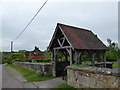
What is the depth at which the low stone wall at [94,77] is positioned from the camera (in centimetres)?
440

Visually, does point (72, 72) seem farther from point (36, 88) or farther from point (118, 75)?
point (118, 75)

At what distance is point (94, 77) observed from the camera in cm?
534

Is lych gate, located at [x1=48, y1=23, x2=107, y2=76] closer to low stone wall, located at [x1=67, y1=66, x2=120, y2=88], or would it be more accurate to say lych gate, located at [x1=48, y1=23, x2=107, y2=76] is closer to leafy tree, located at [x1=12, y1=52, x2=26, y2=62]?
low stone wall, located at [x1=67, y1=66, x2=120, y2=88]

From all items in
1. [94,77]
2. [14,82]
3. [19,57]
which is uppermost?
[94,77]

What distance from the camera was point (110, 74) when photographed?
4.52 metres

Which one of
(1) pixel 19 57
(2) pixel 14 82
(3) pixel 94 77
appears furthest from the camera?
(1) pixel 19 57

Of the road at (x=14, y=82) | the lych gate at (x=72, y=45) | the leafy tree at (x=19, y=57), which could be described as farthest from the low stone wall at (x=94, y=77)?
the leafy tree at (x=19, y=57)

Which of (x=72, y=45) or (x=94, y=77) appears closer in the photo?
(x=94, y=77)

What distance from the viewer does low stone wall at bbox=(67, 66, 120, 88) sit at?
4.40 m

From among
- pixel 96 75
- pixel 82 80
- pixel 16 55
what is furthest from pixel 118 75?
pixel 16 55

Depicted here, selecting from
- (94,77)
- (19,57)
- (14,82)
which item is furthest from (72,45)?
(19,57)

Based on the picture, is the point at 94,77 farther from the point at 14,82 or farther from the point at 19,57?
the point at 19,57

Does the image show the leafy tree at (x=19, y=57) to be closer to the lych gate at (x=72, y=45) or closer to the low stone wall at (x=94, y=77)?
the lych gate at (x=72, y=45)

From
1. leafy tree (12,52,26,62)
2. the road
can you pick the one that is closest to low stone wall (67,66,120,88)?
the road
